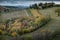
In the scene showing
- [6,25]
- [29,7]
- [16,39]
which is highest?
[29,7]

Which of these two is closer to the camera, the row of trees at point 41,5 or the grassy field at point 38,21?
the grassy field at point 38,21

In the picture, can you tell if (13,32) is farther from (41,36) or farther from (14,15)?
(41,36)

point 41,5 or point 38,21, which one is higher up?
point 41,5

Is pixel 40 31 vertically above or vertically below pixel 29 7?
below

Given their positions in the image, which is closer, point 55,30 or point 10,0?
point 55,30

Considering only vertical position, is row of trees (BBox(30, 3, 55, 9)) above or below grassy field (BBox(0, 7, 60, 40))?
above

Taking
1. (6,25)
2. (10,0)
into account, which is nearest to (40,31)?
(6,25)

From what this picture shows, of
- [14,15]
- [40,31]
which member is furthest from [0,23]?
[40,31]

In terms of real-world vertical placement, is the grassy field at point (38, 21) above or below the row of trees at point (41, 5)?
below

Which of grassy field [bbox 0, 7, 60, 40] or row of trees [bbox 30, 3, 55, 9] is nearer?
grassy field [bbox 0, 7, 60, 40]

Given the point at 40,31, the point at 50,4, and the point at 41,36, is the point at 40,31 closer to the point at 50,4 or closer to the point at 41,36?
the point at 41,36
